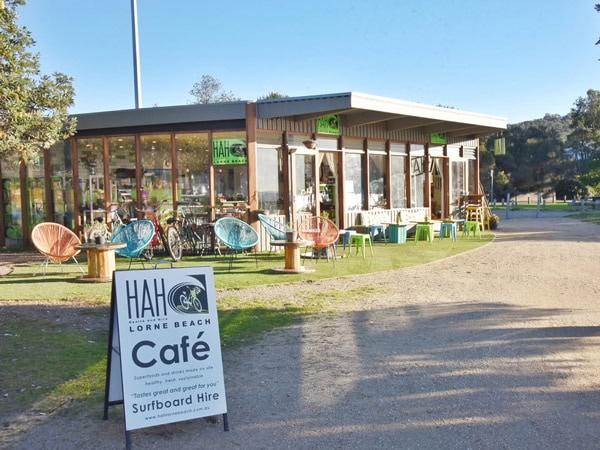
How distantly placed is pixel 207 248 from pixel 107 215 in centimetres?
251

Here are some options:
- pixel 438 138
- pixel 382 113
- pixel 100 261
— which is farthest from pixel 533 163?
pixel 100 261

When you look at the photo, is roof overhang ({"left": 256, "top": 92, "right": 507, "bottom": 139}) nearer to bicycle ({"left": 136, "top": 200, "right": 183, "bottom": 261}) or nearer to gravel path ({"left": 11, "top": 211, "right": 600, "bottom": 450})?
bicycle ({"left": 136, "top": 200, "right": 183, "bottom": 261})

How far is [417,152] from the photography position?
687 inches

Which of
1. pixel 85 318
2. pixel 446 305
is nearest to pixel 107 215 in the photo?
pixel 85 318

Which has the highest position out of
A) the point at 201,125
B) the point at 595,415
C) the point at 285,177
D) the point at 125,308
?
the point at 201,125

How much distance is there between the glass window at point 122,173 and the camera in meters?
13.0

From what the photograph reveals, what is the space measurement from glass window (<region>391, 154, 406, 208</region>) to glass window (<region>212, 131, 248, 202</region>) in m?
5.38

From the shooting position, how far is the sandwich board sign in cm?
351

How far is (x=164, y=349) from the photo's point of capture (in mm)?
3631

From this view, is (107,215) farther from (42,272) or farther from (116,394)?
(116,394)

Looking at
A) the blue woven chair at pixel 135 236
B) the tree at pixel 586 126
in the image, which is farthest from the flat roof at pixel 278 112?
the tree at pixel 586 126

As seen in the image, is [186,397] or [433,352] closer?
[186,397]

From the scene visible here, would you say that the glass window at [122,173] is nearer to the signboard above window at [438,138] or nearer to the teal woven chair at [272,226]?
the teal woven chair at [272,226]

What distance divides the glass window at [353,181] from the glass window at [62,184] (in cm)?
645
